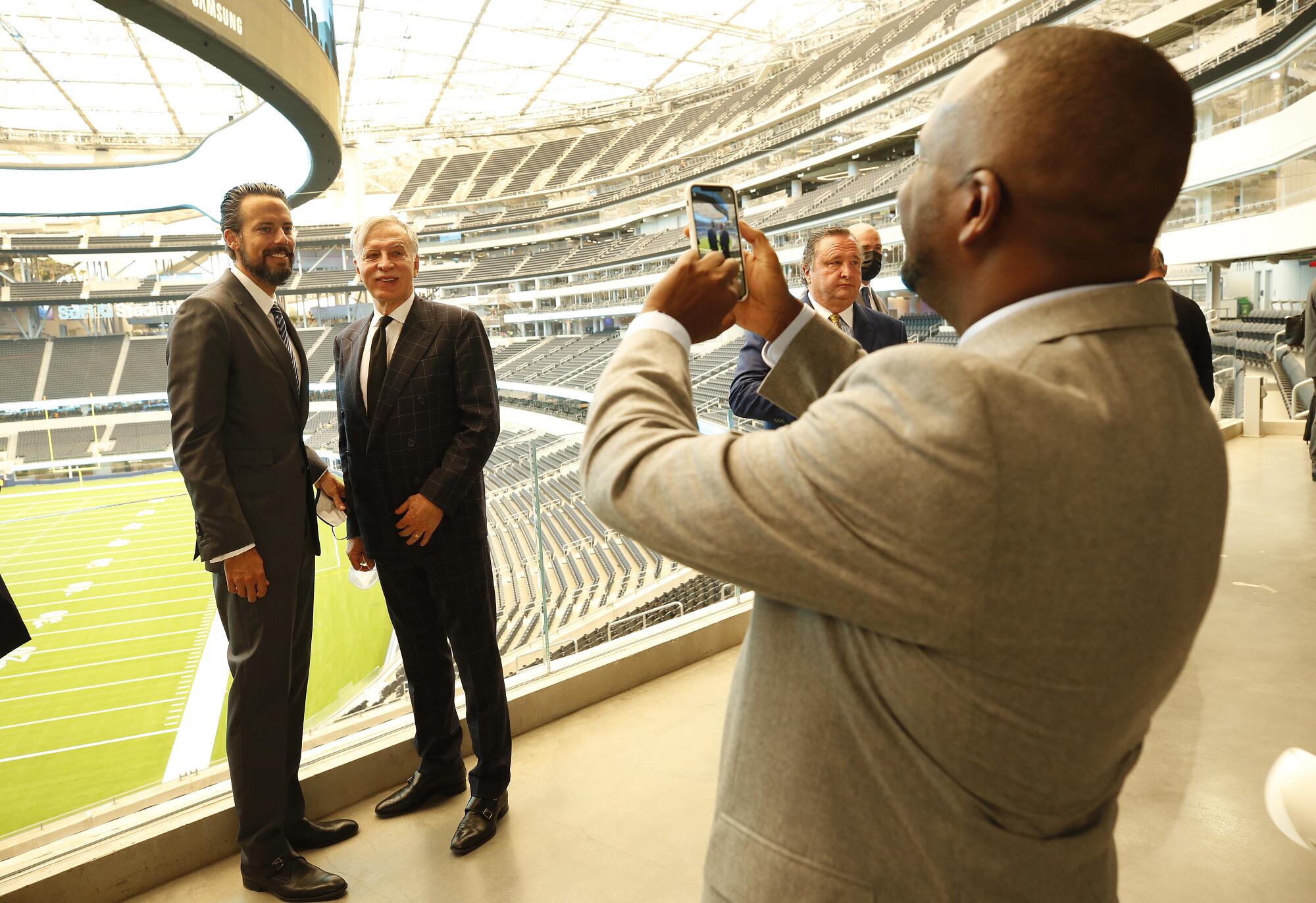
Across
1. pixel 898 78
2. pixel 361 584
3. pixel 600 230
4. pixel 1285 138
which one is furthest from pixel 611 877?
pixel 600 230

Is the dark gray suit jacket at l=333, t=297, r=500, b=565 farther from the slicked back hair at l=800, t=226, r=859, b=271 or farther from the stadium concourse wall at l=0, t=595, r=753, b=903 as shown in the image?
the slicked back hair at l=800, t=226, r=859, b=271

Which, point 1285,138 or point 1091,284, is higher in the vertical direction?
point 1285,138

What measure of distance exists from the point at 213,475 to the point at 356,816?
1.05m

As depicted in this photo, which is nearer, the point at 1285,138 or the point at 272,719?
the point at 272,719

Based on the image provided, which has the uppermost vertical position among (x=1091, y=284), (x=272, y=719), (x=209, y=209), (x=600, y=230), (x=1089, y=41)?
(x=600, y=230)

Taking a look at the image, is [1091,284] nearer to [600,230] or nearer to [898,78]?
[898,78]

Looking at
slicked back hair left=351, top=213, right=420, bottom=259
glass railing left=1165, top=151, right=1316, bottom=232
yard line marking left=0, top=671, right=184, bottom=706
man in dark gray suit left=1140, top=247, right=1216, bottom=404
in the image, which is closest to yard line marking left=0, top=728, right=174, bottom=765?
yard line marking left=0, top=671, right=184, bottom=706

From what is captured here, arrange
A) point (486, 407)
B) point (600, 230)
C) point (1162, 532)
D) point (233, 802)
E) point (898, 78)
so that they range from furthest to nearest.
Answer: point (600, 230) → point (898, 78) → point (486, 407) → point (233, 802) → point (1162, 532)

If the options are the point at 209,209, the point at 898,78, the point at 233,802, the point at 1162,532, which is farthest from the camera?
the point at 898,78

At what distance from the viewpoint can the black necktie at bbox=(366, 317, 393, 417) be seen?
2104mm

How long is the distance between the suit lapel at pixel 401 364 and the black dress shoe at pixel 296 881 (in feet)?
3.40

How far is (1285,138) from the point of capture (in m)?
12.3

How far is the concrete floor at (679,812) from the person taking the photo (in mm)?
1804

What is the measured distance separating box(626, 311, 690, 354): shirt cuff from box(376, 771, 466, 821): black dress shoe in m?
1.96
